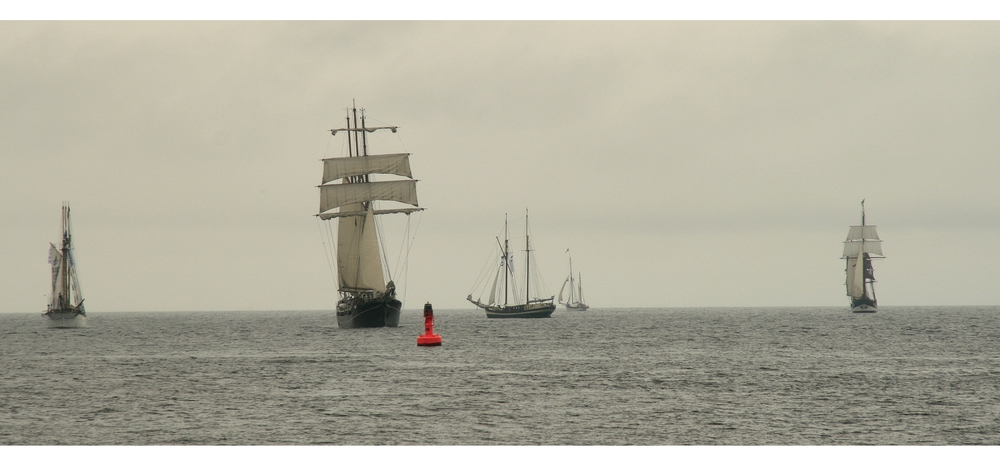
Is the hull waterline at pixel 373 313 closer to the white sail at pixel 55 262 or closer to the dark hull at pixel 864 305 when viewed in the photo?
the white sail at pixel 55 262

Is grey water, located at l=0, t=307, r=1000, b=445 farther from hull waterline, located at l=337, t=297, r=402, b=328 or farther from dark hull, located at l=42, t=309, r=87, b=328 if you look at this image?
dark hull, located at l=42, t=309, r=87, b=328

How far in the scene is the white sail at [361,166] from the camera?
373 feet

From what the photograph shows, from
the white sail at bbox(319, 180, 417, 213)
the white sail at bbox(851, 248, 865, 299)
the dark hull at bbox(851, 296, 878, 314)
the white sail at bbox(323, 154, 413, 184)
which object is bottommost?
the dark hull at bbox(851, 296, 878, 314)

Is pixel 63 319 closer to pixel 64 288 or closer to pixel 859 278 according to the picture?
pixel 64 288

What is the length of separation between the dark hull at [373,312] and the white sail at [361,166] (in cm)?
1649

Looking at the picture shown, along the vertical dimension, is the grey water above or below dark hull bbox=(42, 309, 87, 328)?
below

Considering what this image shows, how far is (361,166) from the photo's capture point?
114062 millimetres

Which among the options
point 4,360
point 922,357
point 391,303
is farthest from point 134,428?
point 391,303

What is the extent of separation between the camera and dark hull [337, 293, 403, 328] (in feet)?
333

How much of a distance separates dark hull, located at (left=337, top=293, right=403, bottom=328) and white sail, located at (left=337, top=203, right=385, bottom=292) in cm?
141

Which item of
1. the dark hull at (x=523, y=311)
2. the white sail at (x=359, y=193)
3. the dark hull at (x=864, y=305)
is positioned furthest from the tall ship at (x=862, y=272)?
the white sail at (x=359, y=193)

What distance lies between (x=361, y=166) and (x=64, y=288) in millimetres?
39166

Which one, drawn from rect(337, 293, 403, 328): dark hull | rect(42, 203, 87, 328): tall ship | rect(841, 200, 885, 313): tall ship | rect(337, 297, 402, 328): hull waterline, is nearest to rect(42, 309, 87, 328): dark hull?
rect(42, 203, 87, 328): tall ship

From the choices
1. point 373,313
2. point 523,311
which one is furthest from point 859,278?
point 373,313
